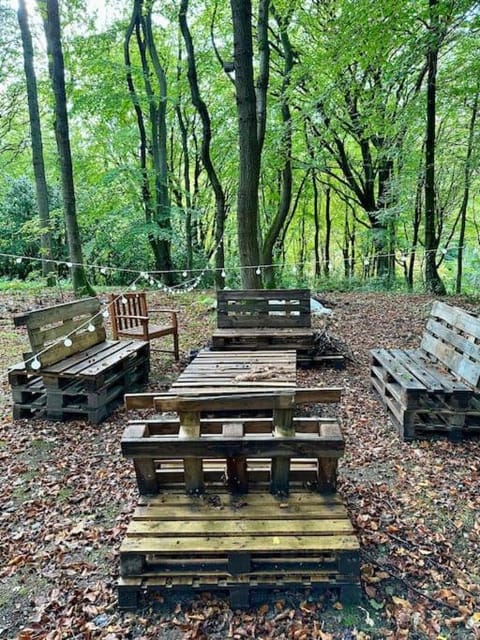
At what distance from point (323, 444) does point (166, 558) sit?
0.99 meters

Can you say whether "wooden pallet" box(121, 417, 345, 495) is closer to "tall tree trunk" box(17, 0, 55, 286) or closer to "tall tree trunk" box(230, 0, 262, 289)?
"tall tree trunk" box(230, 0, 262, 289)

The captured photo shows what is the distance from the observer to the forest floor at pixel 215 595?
1906 millimetres

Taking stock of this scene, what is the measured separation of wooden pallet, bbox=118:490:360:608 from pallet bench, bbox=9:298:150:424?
218 cm

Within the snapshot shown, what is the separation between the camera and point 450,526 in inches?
99.3

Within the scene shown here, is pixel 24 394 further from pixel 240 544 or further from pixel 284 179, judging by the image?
pixel 284 179

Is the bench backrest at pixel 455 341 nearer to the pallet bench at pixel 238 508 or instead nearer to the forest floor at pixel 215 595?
the forest floor at pixel 215 595

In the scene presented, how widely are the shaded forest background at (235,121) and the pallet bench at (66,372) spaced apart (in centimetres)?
207

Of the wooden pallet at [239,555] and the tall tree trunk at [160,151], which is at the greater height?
the tall tree trunk at [160,151]

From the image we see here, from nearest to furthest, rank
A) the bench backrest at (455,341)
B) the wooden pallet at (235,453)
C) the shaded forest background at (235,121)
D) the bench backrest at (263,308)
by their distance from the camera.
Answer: the wooden pallet at (235,453) → the bench backrest at (455,341) → the bench backrest at (263,308) → the shaded forest background at (235,121)

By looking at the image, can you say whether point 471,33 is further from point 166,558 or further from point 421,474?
point 166,558

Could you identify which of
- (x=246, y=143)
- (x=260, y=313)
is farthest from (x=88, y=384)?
(x=246, y=143)

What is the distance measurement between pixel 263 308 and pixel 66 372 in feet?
9.18

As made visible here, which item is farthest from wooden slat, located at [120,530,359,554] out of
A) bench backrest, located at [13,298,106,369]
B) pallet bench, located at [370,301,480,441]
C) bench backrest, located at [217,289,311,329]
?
bench backrest, located at [217,289,311,329]

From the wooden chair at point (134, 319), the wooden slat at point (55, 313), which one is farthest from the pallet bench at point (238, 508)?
the wooden chair at point (134, 319)
